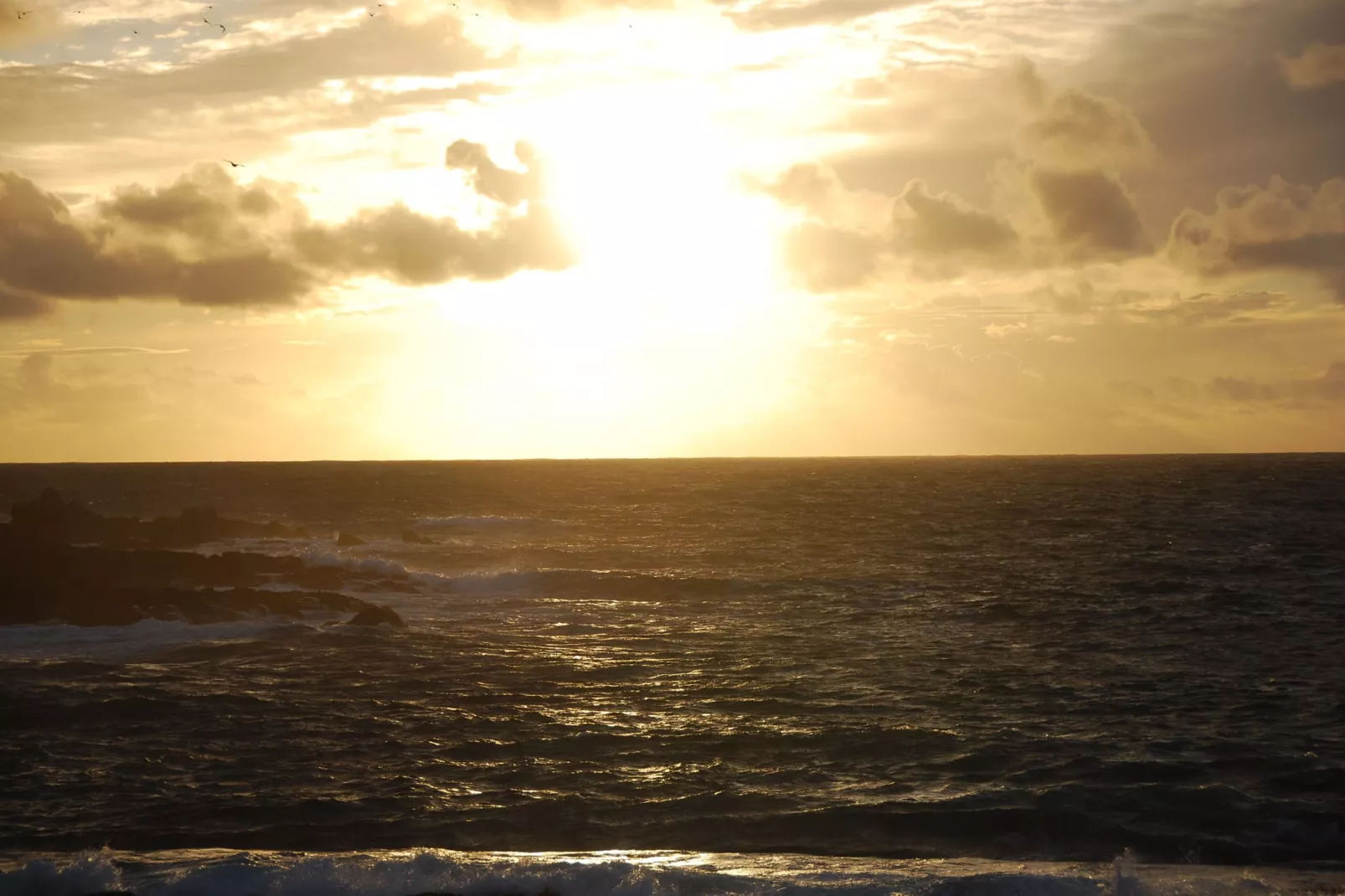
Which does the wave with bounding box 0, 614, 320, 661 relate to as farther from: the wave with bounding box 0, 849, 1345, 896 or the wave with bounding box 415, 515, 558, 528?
the wave with bounding box 415, 515, 558, 528

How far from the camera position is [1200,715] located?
22844 millimetres

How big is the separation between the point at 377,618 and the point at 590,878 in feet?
75.5

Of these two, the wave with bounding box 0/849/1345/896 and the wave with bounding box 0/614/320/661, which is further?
the wave with bounding box 0/614/320/661

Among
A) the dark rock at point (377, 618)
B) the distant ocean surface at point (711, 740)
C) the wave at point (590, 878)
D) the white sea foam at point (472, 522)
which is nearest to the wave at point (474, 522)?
the white sea foam at point (472, 522)

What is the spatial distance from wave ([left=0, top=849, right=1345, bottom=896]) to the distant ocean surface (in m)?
0.05

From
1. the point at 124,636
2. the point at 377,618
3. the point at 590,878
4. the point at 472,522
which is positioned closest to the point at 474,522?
the point at 472,522

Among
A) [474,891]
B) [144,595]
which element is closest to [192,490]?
[144,595]

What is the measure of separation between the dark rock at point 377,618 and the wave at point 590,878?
67.3 feet

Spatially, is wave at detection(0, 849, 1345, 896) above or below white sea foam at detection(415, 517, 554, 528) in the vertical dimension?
below

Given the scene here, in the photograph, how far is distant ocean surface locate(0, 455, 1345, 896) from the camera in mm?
15383

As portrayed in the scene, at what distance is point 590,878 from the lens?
1443 centimetres

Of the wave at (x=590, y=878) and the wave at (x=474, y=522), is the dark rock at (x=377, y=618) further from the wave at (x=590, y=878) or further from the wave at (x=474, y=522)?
the wave at (x=474, y=522)

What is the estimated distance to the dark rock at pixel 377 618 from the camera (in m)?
35.9

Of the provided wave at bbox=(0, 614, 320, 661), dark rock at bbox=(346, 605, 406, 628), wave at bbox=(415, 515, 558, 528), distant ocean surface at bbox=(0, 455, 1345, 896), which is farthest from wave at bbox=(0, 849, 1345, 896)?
wave at bbox=(415, 515, 558, 528)
